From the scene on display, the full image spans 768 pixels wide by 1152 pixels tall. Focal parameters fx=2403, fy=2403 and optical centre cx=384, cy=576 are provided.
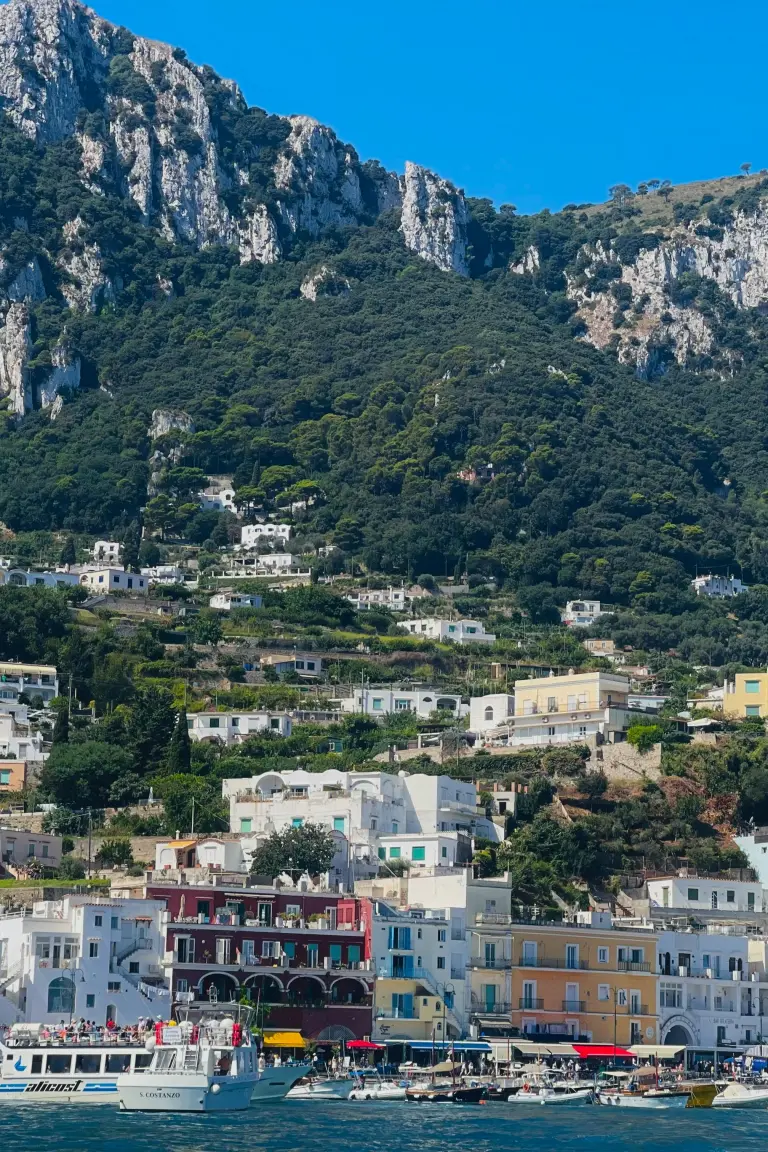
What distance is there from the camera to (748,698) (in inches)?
4936

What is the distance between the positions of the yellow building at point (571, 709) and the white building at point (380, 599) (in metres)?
33.3

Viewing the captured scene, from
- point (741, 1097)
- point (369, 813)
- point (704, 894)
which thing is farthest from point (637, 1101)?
point (369, 813)

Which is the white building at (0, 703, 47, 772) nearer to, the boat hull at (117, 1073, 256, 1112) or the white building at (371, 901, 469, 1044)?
the white building at (371, 901, 469, 1044)

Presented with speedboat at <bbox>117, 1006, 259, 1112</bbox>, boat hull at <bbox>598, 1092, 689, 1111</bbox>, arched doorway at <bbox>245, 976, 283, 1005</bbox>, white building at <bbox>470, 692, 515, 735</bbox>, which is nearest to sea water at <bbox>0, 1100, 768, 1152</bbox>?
speedboat at <bbox>117, 1006, 259, 1112</bbox>

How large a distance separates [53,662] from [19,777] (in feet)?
66.5

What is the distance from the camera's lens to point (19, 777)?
113688mm

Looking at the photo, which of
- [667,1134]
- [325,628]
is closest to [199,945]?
[667,1134]

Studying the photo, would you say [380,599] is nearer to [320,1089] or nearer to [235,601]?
[235,601]

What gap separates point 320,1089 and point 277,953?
8.44 meters

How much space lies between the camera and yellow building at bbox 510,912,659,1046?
90125 mm

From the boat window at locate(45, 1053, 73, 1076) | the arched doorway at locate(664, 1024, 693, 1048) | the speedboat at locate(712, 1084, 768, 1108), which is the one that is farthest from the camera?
the arched doorway at locate(664, 1024, 693, 1048)

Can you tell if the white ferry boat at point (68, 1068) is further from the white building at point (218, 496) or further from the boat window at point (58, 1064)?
the white building at point (218, 496)

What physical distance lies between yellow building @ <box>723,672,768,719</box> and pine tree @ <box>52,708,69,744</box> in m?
34.1

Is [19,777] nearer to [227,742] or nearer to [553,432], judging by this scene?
[227,742]
